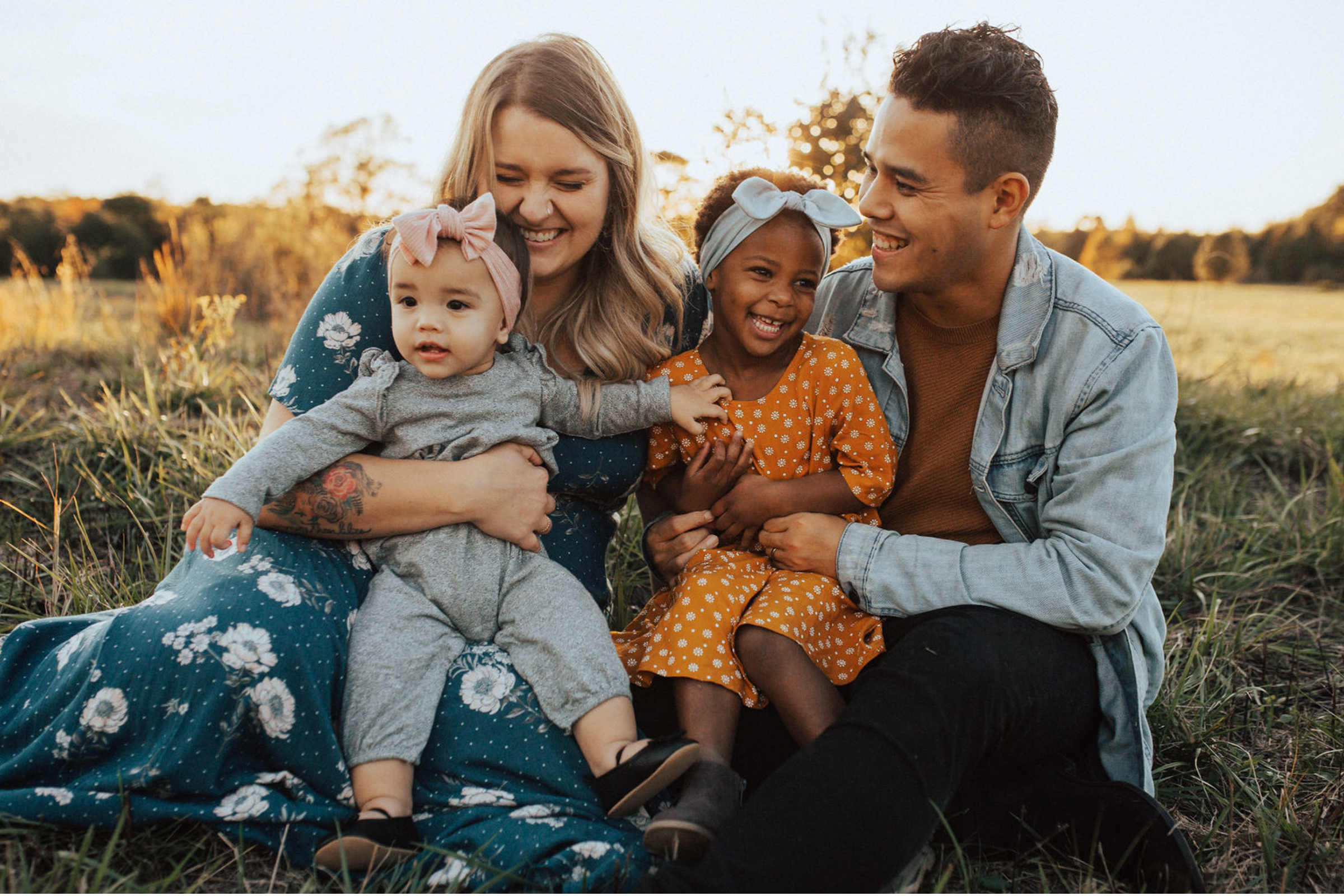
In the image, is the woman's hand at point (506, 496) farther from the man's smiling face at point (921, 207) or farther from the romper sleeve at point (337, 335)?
the man's smiling face at point (921, 207)

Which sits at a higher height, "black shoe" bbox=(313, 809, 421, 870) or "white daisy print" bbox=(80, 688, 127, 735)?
"white daisy print" bbox=(80, 688, 127, 735)

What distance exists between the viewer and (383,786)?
6.30 feet

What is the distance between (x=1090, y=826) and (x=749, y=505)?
107cm

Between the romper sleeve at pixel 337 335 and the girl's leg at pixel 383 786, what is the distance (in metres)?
0.87

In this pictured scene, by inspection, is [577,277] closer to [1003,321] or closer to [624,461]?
[624,461]

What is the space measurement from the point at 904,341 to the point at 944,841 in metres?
1.34

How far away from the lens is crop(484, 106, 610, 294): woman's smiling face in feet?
7.84

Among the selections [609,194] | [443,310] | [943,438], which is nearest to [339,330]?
[443,310]

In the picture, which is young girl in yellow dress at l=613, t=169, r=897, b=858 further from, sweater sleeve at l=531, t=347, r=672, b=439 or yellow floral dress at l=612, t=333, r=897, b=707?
sweater sleeve at l=531, t=347, r=672, b=439

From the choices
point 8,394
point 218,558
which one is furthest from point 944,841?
point 8,394

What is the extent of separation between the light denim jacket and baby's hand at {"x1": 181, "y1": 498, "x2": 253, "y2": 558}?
1.41 m

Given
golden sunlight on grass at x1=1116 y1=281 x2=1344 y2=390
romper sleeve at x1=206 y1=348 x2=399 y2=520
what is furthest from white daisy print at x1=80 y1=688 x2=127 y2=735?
golden sunlight on grass at x1=1116 y1=281 x2=1344 y2=390

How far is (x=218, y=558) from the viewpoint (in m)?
2.07

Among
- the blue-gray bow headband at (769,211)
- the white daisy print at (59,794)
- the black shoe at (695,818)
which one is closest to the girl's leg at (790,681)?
the black shoe at (695,818)
